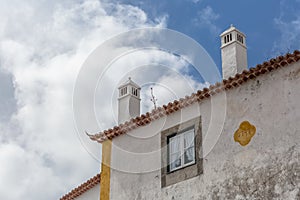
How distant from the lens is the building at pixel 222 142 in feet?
36.3

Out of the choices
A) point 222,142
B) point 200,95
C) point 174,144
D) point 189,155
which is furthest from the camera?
point 174,144

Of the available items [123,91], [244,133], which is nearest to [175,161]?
[244,133]

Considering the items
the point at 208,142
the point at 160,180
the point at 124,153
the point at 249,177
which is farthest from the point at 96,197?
the point at 249,177

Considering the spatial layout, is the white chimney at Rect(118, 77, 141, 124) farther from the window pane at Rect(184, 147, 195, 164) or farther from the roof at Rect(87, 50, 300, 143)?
the window pane at Rect(184, 147, 195, 164)

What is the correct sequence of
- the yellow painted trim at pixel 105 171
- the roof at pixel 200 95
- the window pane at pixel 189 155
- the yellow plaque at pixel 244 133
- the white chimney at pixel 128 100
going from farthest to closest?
the white chimney at pixel 128 100, the yellow painted trim at pixel 105 171, the window pane at pixel 189 155, the yellow plaque at pixel 244 133, the roof at pixel 200 95

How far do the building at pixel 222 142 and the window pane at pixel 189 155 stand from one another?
26 mm

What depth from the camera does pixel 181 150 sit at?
1304 centimetres

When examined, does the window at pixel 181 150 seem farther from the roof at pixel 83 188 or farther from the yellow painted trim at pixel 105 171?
the roof at pixel 83 188

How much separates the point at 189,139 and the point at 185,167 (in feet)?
2.22

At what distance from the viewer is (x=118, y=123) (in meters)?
15.6

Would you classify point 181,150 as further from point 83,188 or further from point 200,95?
point 83,188

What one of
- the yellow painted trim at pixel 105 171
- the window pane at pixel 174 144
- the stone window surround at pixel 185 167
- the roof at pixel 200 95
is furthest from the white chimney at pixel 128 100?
the window pane at pixel 174 144

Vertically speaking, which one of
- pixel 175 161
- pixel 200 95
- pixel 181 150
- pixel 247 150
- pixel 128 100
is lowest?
pixel 247 150

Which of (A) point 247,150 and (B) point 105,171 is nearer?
(A) point 247,150
